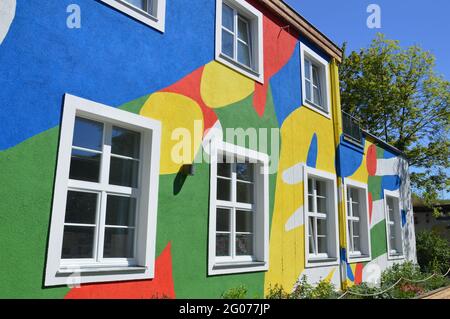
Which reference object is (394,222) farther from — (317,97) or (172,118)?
(172,118)

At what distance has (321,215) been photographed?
929 centimetres

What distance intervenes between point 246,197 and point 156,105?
255cm

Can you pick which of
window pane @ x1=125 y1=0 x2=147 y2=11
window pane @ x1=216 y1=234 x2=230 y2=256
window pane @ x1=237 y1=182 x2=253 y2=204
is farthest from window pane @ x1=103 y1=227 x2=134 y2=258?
window pane @ x1=125 y1=0 x2=147 y2=11

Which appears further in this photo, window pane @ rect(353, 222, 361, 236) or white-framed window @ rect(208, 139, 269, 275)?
window pane @ rect(353, 222, 361, 236)

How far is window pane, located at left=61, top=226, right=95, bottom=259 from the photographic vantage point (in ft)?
15.0

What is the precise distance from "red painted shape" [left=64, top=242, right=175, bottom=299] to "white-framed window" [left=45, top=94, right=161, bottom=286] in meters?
0.09

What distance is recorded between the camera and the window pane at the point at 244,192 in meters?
7.11

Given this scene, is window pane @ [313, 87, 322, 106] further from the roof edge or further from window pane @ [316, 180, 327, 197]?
window pane @ [316, 180, 327, 197]

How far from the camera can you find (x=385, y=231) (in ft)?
40.1

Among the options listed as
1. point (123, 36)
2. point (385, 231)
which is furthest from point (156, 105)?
point (385, 231)

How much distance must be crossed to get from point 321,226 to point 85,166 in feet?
20.2

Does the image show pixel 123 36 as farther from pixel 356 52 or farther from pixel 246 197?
pixel 356 52

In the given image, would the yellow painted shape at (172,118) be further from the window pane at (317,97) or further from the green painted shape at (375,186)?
the green painted shape at (375,186)

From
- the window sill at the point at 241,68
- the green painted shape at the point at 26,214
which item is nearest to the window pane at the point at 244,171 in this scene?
the window sill at the point at 241,68
